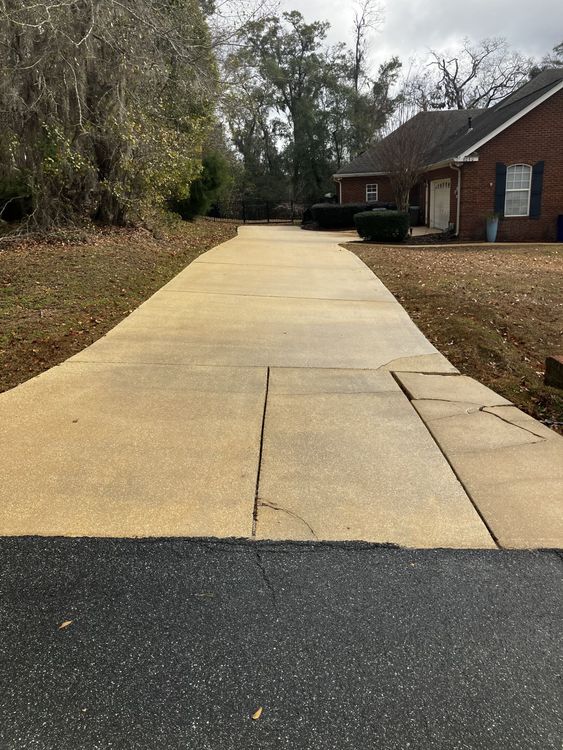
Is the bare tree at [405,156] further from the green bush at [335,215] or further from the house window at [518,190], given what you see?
the green bush at [335,215]

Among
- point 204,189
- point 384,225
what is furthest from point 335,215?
point 384,225

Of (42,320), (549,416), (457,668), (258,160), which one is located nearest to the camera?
(457,668)

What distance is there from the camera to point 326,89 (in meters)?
46.3

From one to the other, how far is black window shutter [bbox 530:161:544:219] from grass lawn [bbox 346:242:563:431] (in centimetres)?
692

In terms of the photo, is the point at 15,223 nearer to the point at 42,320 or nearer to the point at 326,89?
the point at 42,320

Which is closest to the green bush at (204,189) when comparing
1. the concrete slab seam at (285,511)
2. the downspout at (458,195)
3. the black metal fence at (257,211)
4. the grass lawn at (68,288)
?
the grass lawn at (68,288)

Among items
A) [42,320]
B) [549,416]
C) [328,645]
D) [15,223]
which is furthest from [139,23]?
[328,645]

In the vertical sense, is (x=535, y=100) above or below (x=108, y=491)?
above

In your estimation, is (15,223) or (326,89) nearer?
(15,223)

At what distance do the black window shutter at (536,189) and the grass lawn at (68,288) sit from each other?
12962 mm

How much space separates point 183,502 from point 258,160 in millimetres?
53239

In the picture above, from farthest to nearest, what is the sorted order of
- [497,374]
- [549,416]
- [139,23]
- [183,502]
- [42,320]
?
[139,23]
[42,320]
[497,374]
[549,416]
[183,502]

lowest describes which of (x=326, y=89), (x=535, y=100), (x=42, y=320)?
(x=42, y=320)

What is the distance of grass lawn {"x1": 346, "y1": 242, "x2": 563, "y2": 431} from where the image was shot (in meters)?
6.09
